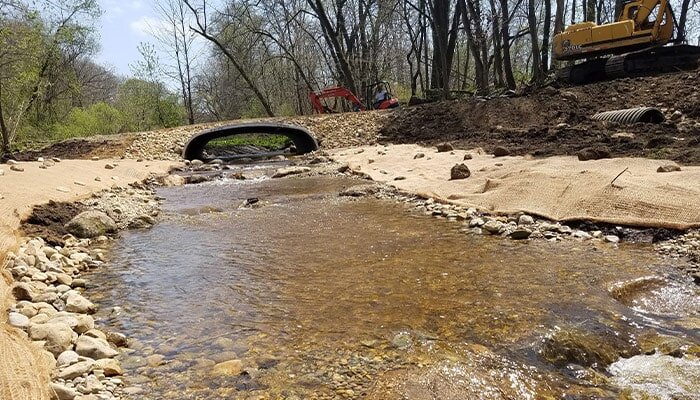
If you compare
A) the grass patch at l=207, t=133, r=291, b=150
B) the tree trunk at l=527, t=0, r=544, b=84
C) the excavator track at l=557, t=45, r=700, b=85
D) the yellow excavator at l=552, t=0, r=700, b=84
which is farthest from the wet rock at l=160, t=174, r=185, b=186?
the excavator track at l=557, t=45, r=700, b=85

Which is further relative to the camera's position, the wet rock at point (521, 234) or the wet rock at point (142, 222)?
the wet rock at point (142, 222)

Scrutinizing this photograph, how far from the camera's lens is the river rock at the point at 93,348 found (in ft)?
8.33

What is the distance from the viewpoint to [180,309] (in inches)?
131

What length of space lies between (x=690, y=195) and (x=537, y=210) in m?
1.31

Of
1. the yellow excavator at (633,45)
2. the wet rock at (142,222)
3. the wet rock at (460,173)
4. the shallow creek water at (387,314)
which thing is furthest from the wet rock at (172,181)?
the yellow excavator at (633,45)

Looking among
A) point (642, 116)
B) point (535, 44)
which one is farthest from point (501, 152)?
point (535, 44)

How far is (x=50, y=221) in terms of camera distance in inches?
206

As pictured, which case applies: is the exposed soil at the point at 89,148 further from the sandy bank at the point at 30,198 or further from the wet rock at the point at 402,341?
the wet rock at the point at 402,341

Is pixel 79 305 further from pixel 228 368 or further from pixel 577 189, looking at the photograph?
pixel 577 189

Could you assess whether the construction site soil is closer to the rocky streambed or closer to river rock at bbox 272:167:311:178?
the rocky streambed

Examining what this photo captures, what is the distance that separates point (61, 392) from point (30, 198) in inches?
170

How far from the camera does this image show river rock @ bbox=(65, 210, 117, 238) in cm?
524

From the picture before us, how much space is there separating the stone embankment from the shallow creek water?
5.0 inches

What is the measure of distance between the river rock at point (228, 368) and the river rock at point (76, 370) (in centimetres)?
58
